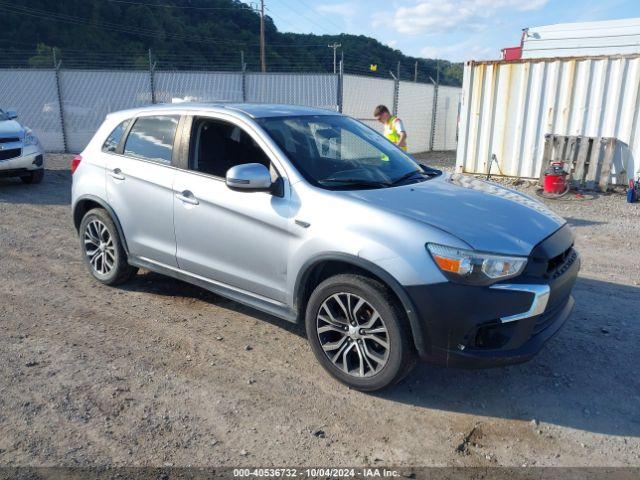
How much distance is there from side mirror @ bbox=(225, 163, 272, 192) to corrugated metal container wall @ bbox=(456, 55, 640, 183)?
867 centimetres

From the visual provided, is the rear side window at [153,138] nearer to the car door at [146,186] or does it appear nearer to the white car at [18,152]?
the car door at [146,186]

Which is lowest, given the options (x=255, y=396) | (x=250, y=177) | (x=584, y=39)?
(x=255, y=396)

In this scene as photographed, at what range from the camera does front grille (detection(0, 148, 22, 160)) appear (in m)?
9.92

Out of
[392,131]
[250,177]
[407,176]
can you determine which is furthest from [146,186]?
[392,131]

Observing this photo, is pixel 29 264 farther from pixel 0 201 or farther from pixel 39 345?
pixel 0 201

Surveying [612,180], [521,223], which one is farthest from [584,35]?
[521,223]

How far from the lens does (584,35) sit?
571 inches

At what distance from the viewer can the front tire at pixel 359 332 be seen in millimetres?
3242

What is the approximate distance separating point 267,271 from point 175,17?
162 feet

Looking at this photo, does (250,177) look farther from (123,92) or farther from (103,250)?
(123,92)

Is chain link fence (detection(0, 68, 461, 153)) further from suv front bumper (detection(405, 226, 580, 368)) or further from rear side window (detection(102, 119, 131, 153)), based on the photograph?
suv front bumper (detection(405, 226, 580, 368))

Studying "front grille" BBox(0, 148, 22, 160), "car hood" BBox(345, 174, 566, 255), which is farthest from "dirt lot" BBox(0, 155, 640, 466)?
"front grille" BBox(0, 148, 22, 160)

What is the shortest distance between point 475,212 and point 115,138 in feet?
11.3

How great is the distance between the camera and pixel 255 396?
3467 millimetres
